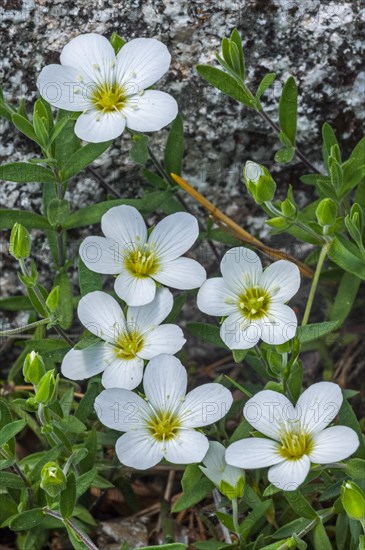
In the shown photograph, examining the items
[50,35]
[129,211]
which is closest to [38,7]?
[50,35]

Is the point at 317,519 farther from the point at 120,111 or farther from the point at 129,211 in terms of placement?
the point at 120,111

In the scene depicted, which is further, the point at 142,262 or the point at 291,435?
the point at 142,262

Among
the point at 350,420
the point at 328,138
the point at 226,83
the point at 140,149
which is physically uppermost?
the point at 226,83

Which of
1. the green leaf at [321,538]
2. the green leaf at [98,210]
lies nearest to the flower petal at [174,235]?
the green leaf at [98,210]

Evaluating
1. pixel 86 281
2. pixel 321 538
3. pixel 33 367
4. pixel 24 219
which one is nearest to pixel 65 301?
pixel 86 281

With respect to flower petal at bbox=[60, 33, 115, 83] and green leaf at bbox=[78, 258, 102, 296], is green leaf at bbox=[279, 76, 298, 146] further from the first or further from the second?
green leaf at bbox=[78, 258, 102, 296]

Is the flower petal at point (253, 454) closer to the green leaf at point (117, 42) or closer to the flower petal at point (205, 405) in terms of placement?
the flower petal at point (205, 405)

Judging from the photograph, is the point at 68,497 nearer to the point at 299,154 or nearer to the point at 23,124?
the point at 23,124
